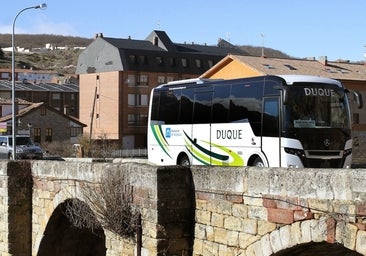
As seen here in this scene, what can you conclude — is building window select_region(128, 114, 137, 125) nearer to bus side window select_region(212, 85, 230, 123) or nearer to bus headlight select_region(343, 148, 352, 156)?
bus side window select_region(212, 85, 230, 123)

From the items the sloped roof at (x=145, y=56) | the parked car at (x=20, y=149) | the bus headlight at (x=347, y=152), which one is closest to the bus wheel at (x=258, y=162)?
the bus headlight at (x=347, y=152)

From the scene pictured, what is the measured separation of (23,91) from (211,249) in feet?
297

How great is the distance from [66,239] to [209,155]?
15.5 feet

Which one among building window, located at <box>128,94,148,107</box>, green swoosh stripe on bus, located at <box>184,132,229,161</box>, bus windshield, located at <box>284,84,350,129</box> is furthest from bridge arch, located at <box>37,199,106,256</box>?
building window, located at <box>128,94,148,107</box>

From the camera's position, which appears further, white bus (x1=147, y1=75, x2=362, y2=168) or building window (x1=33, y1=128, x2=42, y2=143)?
building window (x1=33, y1=128, x2=42, y2=143)

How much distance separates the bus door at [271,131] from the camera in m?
15.7

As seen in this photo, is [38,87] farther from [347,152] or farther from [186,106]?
[347,152]

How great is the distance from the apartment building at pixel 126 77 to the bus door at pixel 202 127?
54.4 metres

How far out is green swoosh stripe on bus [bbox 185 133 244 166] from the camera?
17.3 m

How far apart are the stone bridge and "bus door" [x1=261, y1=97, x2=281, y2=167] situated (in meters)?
4.42

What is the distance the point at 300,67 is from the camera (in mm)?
60969

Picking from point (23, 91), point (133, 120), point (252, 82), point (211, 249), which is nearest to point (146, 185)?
point (211, 249)

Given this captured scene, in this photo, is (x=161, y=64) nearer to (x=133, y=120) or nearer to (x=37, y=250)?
(x=133, y=120)

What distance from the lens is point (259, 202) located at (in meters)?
9.54
